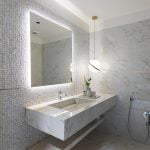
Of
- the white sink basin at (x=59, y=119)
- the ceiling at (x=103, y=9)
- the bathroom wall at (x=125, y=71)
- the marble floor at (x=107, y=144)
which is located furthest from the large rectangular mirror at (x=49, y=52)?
the marble floor at (x=107, y=144)

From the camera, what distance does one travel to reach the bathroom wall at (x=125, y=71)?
88.0 inches

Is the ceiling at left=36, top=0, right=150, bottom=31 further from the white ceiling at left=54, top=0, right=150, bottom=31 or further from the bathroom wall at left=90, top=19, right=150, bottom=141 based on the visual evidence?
the bathroom wall at left=90, top=19, right=150, bottom=141

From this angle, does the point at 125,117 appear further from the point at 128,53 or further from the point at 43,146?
the point at 43,146

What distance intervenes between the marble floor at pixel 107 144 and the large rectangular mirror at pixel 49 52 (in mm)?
1196

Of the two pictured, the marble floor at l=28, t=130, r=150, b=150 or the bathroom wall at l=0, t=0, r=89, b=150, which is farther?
the marble floor at l=28, t=130, r=150, b=150

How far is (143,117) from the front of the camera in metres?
2.24

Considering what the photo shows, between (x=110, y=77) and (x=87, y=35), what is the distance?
1.07 m

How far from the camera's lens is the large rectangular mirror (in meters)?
1.72

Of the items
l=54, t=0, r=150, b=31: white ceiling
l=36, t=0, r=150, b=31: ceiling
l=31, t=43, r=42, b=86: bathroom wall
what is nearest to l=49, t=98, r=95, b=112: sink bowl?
l=31, t=43, r=42, b=86: bathroom wall

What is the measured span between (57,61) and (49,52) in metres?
0.22

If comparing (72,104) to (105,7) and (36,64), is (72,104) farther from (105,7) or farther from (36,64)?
(105,7)

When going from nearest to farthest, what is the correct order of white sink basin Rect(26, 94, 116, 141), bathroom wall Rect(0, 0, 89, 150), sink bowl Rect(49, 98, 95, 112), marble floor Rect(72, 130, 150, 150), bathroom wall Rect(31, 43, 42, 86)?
white sink basin Rect(26, 94, 116, 141), bathroom wall Rect(0, 0, 89, 150), bathroom wall Rect(31, 43, 42, 86), sink bowl Rect(49, 98, 95, 112), marble floor Rect(72, 130, 150, 150)

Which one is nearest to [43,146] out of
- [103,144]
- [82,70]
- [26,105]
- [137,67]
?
[26,105]

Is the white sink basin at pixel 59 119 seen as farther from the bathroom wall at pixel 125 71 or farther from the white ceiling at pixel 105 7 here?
the white ceiling at pixel 105 7
